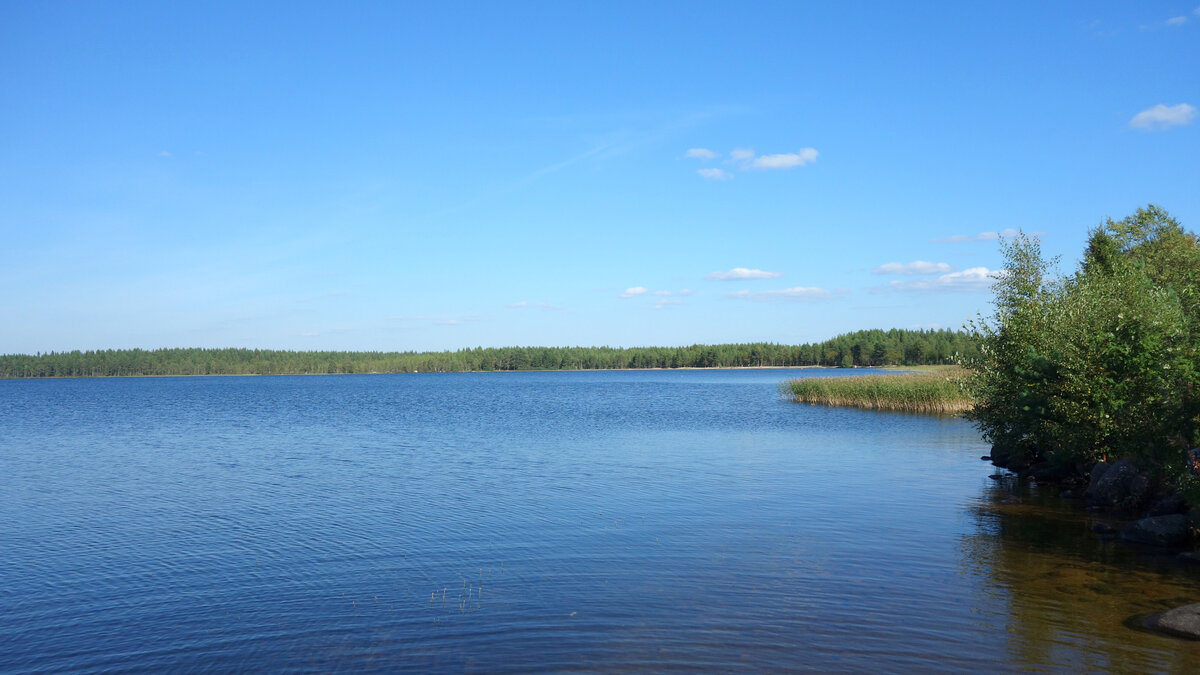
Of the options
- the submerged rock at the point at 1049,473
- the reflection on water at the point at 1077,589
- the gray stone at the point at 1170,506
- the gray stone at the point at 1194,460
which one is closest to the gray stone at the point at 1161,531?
the reflection on water at the point at 1077,589

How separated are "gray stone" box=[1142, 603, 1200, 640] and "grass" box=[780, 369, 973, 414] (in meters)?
37.0

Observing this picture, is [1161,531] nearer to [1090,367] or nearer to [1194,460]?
[1194,460]

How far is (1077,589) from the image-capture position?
46.8ft

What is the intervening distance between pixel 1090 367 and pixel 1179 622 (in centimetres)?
1206

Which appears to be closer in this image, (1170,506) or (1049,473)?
(1170,506)

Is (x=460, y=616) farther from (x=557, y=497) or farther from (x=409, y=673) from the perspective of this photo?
(x=557, y=497)

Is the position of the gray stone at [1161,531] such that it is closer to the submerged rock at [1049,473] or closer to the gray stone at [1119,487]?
the gray stone at [1119,487]

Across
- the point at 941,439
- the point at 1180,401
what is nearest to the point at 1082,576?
the point at 1180,401

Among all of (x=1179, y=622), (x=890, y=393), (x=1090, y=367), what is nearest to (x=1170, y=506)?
(x=1090, y=367)

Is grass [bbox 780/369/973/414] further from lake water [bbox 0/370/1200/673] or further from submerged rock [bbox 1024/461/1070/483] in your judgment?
lake water [bbox 0/370/1200/673]

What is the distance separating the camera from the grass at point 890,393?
52.8 m

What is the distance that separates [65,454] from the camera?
35250 mm

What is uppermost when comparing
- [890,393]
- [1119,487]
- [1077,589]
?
[890,393]

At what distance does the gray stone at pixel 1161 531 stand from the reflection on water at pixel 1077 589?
436 millimetres
